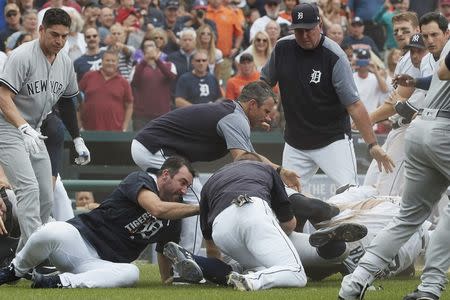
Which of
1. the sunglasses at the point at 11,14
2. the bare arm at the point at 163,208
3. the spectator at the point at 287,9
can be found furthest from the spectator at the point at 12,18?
the bare arm at the point at 163,208

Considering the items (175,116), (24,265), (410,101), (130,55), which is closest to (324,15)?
(130,55)

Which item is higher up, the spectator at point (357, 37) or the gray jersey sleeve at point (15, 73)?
the gray jersey sleeve at point (15, 73)

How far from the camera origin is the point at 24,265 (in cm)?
961

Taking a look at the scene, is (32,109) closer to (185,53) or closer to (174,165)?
(174,165)

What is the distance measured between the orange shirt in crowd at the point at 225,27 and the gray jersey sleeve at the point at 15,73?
29.6 feet

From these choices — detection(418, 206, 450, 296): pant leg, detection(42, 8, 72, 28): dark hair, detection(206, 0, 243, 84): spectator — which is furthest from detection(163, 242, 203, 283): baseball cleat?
detection(206, 0, 243, 84): spectator

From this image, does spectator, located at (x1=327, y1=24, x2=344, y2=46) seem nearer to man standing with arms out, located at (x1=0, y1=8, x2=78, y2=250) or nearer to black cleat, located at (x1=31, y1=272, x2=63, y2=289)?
man standing with arms out, located at (x1=0, y1=8, x2=78, y2=250)

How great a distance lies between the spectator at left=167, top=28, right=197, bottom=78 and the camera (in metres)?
18.1

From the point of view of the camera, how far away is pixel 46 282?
31.4 feet

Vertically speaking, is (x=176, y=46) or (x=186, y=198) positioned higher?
(x=186, y=198)

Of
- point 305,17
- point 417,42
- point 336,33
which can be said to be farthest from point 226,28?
point 305,17

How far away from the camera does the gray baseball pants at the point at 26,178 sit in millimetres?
10500

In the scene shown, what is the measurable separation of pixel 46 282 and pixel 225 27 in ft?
35.3

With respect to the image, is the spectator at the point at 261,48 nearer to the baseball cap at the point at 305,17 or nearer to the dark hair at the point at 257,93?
the baseball cap at the point at 305,17
